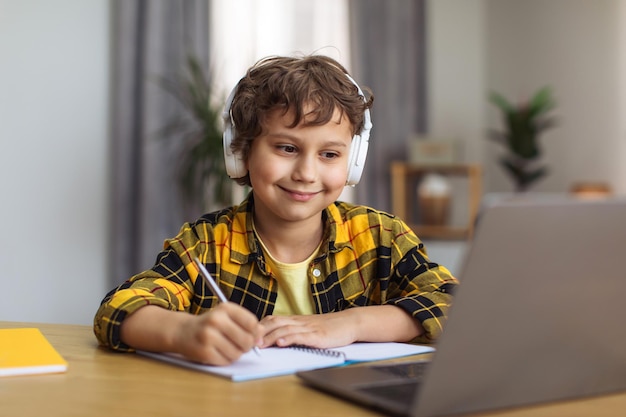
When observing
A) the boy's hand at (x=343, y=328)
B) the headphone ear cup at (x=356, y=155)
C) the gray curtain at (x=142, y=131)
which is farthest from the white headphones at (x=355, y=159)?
the gray curtain at (x=142, y=131)

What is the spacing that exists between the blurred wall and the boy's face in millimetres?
2192

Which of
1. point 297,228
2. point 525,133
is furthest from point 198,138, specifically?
point 297,228

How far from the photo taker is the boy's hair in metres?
1.37

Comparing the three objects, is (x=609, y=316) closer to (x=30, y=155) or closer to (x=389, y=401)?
(x=389, y=401)

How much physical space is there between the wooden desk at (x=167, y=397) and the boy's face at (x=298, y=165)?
49 centimetres

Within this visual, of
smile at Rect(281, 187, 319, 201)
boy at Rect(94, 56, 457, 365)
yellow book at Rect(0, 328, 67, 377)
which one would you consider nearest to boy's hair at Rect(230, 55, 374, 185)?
boy at Rect(94, 56, 457, 365)

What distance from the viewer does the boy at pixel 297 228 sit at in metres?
1.36

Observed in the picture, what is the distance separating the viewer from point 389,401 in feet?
2.33

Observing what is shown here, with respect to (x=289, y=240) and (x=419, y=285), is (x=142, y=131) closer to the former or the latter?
(x=289, y=240)

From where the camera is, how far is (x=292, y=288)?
1427 mm

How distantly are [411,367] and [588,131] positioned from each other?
166 inches

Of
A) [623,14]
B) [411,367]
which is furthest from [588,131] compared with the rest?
[411,367]

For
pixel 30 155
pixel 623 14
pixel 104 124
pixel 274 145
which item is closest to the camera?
pixel 274 145

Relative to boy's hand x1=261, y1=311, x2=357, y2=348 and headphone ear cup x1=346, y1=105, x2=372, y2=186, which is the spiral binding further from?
headphone ear cup x1=346, y1=105, x2=372, y2=186
